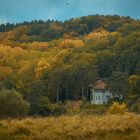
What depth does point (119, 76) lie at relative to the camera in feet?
307

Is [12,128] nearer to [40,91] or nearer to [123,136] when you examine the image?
[123,136]

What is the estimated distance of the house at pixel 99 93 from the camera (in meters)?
104

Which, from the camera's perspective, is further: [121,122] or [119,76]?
[119,76]

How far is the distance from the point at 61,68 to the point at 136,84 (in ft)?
94.1

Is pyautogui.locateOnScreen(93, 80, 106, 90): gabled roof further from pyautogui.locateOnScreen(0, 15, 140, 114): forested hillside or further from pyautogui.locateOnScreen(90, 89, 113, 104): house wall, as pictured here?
pyautogui.locateOnScreen(0, 15, 140, 114): forested hillside

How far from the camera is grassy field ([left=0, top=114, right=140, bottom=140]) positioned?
11.8 metres

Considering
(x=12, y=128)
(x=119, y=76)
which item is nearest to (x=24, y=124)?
(x=12, y=128)

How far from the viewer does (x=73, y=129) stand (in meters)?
12.9

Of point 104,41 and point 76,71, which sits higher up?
point 104,41

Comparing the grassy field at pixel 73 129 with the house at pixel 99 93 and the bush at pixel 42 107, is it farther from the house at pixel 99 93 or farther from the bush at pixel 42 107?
the house at pixel 99 93

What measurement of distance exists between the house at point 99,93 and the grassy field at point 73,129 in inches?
3498

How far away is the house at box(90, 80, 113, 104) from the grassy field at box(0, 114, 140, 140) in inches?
3498

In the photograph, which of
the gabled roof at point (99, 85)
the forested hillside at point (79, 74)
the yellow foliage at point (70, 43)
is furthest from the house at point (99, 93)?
the yellow foliage at point (70, 43)

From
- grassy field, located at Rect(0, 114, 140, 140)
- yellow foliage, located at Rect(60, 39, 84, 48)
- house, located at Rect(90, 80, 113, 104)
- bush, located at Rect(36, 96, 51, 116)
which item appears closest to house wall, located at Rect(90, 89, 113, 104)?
house, located at Rect(90, 80, 113, 104)
